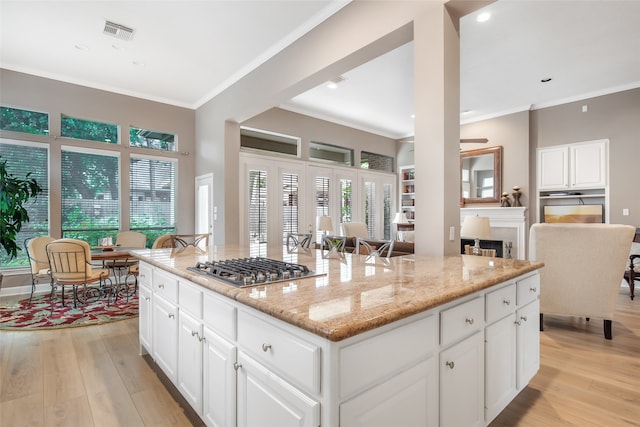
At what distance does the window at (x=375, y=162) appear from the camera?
8289mm

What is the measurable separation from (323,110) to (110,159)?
4106 millimetres

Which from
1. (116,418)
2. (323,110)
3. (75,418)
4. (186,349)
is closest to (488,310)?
(186,349)

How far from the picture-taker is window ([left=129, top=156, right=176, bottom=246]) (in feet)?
19.1

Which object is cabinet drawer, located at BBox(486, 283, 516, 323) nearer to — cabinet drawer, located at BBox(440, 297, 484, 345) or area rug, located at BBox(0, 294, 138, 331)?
cabinet drawer, located at BBox(440, 297, 484, 345)

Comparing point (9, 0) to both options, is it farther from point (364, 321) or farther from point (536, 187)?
point (536, 187)

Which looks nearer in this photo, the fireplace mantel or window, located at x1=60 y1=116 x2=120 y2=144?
window, located at x1=60 y1=116 x2=120 y2=144

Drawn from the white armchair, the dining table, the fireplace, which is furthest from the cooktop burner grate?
the fireplace

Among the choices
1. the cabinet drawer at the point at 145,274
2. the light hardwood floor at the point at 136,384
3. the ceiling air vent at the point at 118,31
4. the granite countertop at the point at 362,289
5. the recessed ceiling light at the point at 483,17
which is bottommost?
the light hardwood floor at the point at 136,384

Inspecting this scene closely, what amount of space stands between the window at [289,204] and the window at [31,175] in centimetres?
383

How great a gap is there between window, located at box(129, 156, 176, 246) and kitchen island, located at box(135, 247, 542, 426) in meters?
4.36

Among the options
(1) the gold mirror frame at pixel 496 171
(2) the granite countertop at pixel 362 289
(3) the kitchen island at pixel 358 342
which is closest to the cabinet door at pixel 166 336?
(3) the kitchen island at pixel 358 342

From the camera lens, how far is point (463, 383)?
1.45 metres

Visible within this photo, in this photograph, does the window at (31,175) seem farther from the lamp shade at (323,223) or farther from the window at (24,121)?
the lamp shade at (323,223)

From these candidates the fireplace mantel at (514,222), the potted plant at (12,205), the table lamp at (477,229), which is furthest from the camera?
the fireplace mantel at (514,222)
